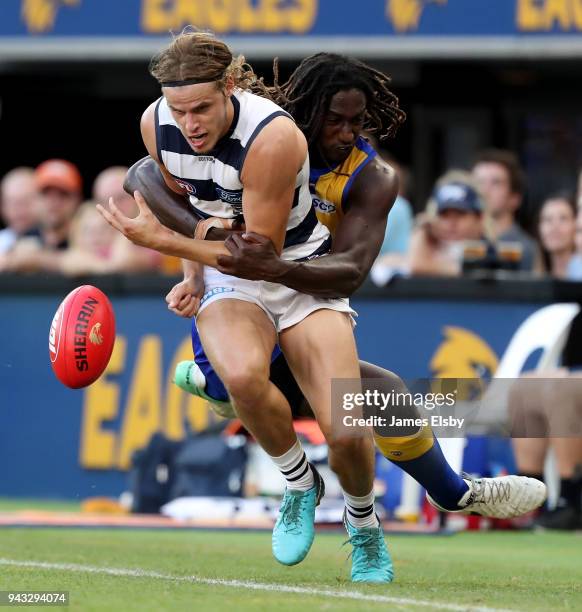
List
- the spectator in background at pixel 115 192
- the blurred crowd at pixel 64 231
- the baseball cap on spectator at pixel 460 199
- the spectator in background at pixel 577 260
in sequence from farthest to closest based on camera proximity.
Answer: the spectator in background at pixel 115 192 < the blurred crowd at pixel 64 231 < the spectator in background at pixel 577 260 < the baseball cap on spectator at pixel 460 199

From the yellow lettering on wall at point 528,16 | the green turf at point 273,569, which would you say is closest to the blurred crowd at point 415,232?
the yellow lettering on wall at point 528,16

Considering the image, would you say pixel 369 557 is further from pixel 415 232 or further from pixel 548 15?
pixel 548 15

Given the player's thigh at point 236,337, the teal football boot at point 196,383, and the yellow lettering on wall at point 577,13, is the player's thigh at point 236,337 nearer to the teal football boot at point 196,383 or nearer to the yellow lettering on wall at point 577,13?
the teal football boot at point 196,383

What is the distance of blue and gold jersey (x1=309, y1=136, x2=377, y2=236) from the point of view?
6.73m

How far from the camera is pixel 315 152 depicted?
6.73 meters

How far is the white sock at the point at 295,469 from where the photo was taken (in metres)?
6.64

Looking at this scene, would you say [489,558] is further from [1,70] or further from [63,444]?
[1,70]

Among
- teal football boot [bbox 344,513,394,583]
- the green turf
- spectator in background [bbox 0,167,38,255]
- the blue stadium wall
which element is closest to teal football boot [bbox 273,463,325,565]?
the green turf

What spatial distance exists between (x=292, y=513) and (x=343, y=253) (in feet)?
3.70

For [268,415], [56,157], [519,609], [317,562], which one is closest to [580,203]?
[317,562]

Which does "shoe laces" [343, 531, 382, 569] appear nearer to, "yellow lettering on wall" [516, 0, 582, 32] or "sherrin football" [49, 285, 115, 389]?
"sherrin football" [49, 285, 115, 389]

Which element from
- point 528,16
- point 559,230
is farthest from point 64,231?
point 528,16

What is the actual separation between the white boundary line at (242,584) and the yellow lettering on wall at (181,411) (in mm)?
4601

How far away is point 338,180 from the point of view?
22.1ft
